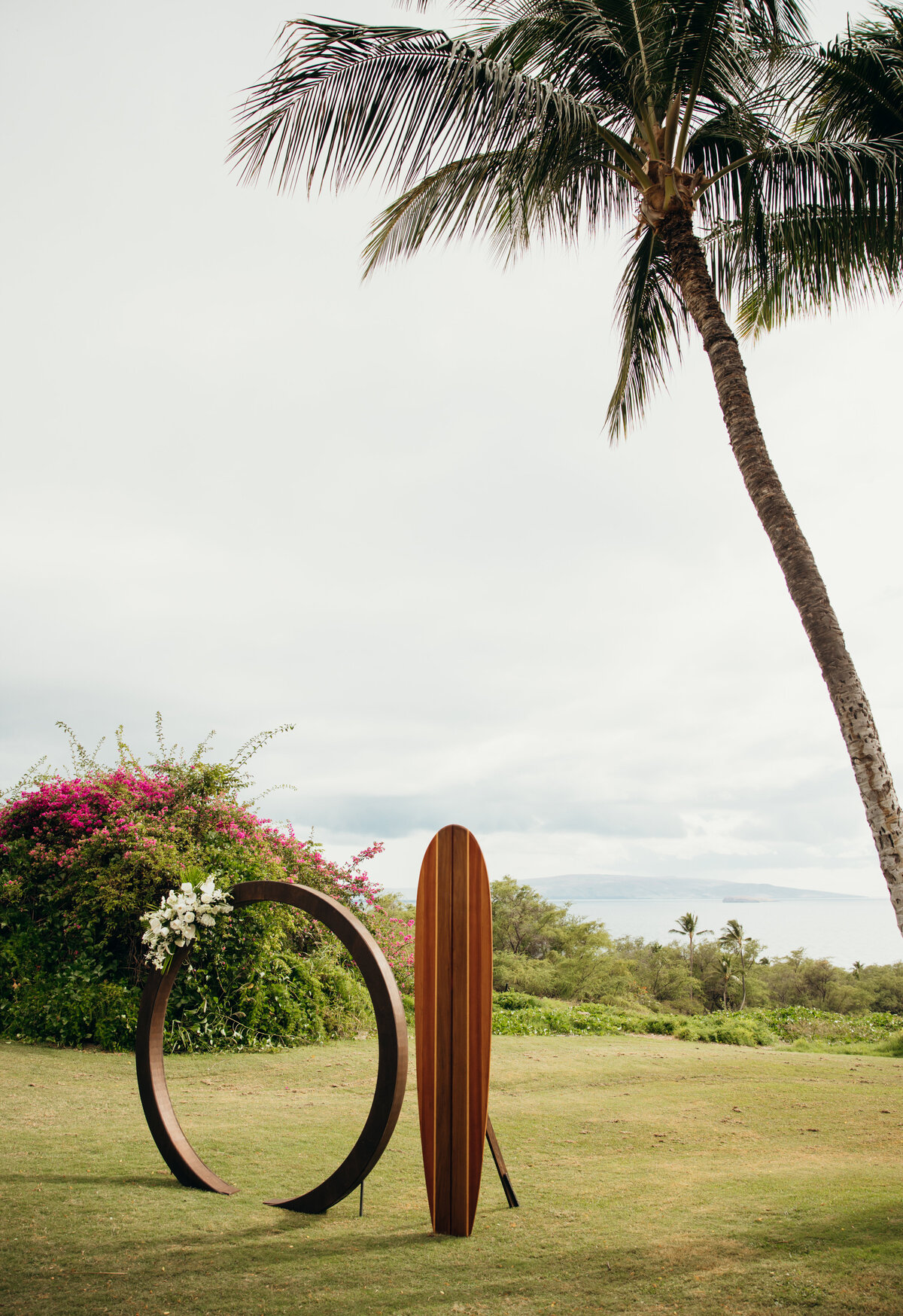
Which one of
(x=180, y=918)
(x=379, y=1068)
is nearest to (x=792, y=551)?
(x=379, y=1068)

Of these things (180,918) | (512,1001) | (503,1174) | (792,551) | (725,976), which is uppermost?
(792,551)

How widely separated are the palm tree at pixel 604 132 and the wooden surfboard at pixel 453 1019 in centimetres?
268

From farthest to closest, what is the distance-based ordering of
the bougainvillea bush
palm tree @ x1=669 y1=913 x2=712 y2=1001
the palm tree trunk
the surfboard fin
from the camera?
palm tree @ x1=669 y1=913 x2=712 y2=1001 < the bougainvillea bush < the palm tree trunk < the surfboard fin

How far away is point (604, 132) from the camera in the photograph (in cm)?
A: 639

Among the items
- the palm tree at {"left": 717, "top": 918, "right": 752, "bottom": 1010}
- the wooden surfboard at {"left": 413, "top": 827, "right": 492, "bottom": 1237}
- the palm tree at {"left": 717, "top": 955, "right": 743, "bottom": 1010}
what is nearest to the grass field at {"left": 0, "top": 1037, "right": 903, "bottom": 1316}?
the wooden surfboard at {"left": 413, "top": 827, "right": 492, "bottom": 1237}

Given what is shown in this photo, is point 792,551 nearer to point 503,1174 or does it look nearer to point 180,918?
point 503,1174

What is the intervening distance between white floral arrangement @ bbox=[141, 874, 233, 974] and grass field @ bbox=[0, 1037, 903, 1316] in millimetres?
1167

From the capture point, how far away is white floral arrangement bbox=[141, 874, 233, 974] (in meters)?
4.72

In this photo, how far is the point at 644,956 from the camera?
95.8 ft

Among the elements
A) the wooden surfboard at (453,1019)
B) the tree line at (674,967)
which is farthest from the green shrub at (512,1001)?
the wooden surfboard at (453,1019)

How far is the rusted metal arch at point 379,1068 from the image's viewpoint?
A: 3727 mm

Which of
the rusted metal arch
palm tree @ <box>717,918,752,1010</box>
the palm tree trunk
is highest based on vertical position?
the palm tree trunk

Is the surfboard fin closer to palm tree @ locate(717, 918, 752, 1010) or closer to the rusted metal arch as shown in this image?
the rusted metal arch

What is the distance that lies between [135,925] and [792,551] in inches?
314
